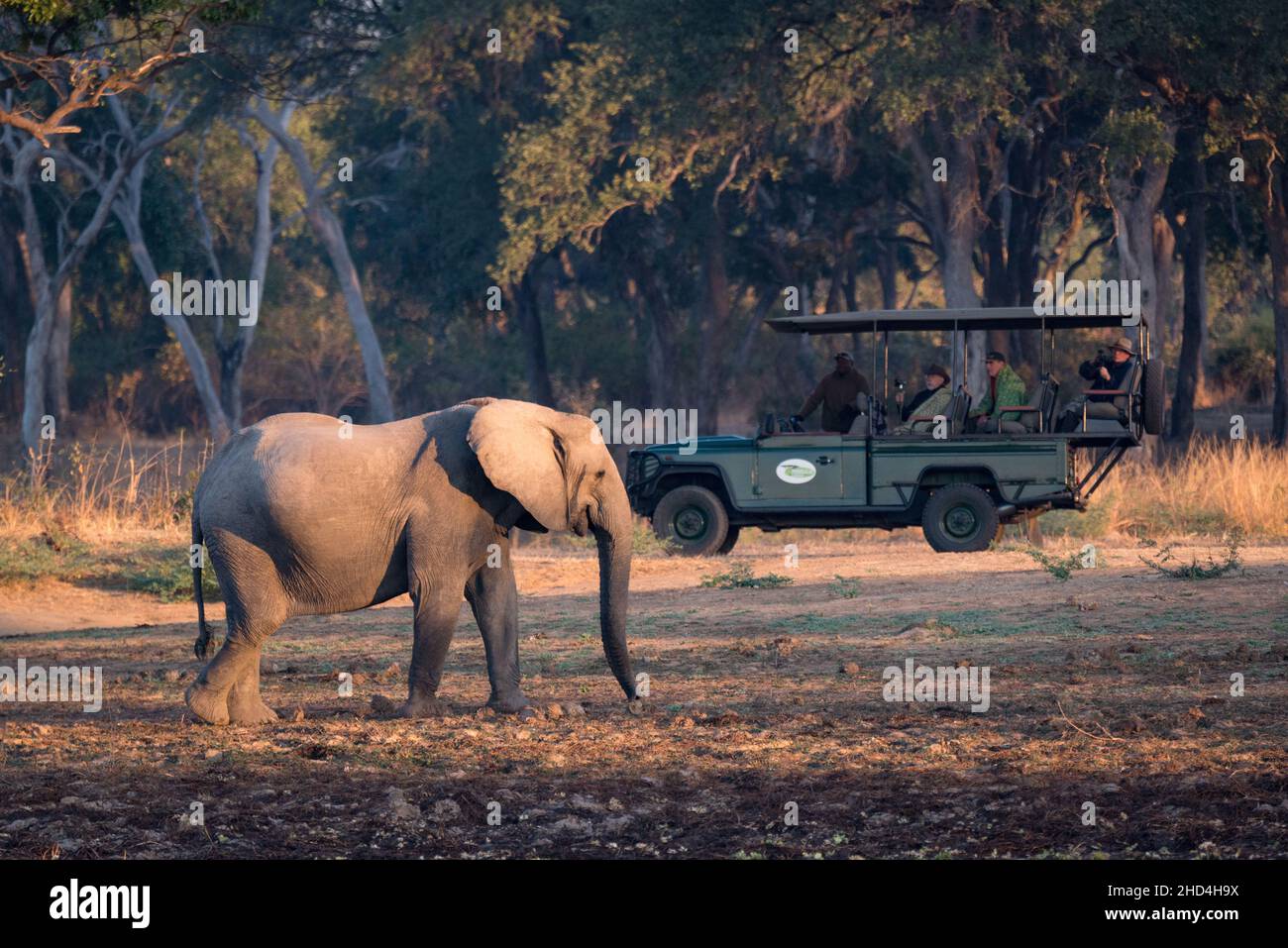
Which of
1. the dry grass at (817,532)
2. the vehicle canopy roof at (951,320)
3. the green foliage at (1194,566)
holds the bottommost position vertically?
the green foliage at (1194,566)

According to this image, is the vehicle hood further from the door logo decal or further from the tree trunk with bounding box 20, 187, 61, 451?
the tree trunk with bounding box 20, 187, 61, 451

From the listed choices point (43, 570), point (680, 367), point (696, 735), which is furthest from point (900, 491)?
point (680, 367)

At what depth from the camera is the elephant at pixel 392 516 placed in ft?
35.9

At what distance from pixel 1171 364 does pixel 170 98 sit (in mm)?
23366

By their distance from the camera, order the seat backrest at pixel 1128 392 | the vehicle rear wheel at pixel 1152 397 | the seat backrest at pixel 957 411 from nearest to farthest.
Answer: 1. the vehicle rear wheel at pixel 1152 397
2. the seat backrest at pixel 1128 392
3. the seat backrest at pixel 957 411

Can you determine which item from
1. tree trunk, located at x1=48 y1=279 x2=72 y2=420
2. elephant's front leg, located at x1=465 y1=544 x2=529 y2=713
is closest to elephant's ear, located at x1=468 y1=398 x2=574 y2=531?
elephant's front leg, located at x1=465 y1=544 x2=529 y2=713

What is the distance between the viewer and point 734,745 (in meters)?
10.3

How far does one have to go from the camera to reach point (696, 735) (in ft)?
34.8

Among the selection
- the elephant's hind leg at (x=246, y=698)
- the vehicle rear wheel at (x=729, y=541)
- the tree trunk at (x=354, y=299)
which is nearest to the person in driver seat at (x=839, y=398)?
the vehicle rear wheel at (x=729, y=541)

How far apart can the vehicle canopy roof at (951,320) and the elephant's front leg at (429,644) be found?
30.8 feet

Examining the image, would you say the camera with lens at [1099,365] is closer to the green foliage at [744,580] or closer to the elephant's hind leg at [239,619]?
the green foliage at [744,580]

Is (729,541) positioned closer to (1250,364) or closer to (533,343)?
(533,343)
